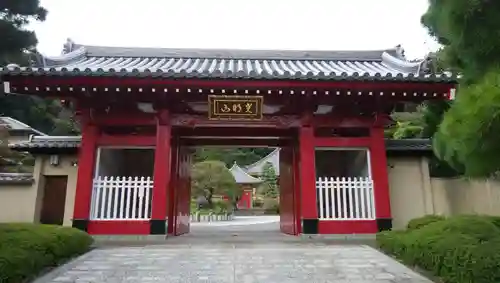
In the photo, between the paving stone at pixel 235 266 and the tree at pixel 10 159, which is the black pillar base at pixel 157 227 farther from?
the tree at pixel 10 159

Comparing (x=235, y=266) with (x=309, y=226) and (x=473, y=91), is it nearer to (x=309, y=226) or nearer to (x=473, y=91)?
(x=309, y=226)

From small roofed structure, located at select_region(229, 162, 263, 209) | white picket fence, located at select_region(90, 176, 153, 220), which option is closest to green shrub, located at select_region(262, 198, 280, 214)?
small roofed structure, located at select_region(229, 162, 263, 209)

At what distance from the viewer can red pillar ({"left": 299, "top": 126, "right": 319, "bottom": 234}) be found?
8.44 meters

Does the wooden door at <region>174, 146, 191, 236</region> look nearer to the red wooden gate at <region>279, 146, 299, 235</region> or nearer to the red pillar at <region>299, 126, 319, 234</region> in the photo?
the red wooden gate at <region>279, 146, 299, 235</region>

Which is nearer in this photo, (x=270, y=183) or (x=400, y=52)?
(x=400, y=52)

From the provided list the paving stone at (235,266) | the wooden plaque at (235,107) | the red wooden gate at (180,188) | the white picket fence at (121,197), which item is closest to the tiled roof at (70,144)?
the white picket fence at (121,197)

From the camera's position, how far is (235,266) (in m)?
5.32

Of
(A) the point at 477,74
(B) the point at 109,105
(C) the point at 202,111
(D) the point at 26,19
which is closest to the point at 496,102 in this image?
(A) the point at 477,74

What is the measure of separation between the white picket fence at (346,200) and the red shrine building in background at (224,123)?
0.08 ft

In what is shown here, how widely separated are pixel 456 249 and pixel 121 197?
262 inches

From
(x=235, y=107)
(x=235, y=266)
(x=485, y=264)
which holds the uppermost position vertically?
(x=235, y=107)

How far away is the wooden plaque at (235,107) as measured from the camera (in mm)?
8570

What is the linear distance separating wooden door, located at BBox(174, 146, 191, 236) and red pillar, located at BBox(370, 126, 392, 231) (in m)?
5.04

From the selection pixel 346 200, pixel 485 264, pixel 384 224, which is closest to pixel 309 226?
pixel 346 200
